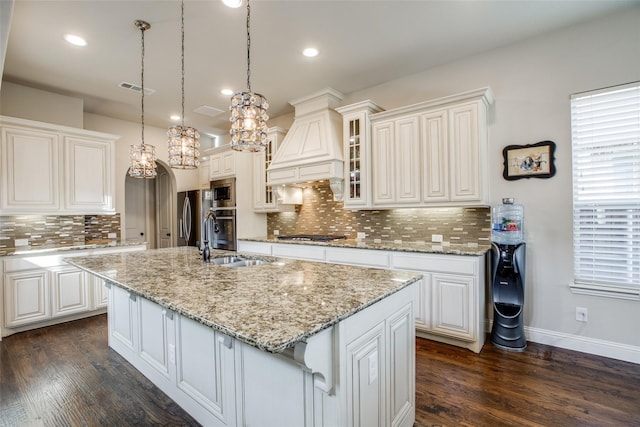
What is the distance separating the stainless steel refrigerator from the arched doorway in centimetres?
85

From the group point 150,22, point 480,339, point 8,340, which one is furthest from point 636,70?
point 8,340

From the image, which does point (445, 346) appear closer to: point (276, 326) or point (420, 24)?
point (276, 326)

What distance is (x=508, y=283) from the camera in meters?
2.81

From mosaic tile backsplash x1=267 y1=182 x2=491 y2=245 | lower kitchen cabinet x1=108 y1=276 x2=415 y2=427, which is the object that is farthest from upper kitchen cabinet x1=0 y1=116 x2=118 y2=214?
lower kitchen cabinet x1=108 y1=276 x2=415 y2=427

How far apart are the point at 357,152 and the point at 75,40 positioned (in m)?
3.04

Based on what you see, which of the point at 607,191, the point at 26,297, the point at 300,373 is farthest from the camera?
the point at 26,297

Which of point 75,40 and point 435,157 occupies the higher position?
point 75,40

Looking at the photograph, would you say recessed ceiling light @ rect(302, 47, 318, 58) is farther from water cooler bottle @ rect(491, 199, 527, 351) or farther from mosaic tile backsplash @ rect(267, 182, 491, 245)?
water cooler bottle @ rect(491, 199, 527, 351)

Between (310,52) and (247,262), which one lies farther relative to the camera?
(310,52)

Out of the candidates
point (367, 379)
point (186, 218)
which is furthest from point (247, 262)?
point (186, 218)

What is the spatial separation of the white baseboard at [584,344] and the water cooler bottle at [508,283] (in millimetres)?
224

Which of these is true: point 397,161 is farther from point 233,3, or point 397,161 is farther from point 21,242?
point 21,242

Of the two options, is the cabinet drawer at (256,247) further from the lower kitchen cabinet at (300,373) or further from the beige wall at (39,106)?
the beige wall at (39,106)

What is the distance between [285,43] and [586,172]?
3.04 m
